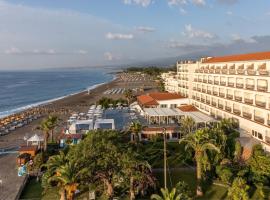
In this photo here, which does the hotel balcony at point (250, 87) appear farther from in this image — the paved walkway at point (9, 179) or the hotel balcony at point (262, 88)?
the paved walkway at point (9, 179)

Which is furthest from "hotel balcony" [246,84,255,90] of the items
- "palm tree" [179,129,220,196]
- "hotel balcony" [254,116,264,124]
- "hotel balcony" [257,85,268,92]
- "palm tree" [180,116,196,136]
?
"palm tree" [179,129,220,196]

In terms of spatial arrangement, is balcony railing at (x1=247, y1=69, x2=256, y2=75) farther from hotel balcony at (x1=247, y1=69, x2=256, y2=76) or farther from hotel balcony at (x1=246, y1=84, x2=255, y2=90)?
hotel balcony at (x1=246, y1=84, x2=255, y2=90)

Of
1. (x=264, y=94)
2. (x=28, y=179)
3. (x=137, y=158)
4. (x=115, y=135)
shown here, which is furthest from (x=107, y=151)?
(x=264, y=94)

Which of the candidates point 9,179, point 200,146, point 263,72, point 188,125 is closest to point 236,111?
point 188,125

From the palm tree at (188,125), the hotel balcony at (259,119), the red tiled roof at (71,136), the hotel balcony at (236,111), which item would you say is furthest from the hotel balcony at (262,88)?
the red tiled roof at (71,136)

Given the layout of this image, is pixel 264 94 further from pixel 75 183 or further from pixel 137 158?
pixel 75 183

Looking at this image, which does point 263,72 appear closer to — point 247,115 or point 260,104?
point 260,104
